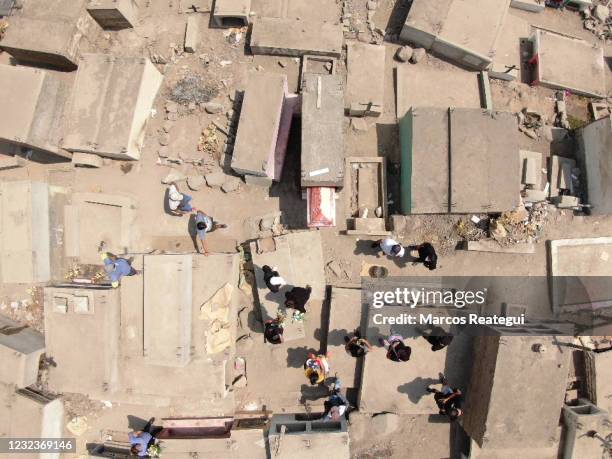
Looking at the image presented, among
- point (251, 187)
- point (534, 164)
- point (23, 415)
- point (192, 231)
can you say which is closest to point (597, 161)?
point (534, 164)

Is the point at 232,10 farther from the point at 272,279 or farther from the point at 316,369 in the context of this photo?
the point at 316,369

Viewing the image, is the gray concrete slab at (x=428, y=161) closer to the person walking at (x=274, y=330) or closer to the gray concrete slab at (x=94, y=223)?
the person walking at (x=274, y=330)

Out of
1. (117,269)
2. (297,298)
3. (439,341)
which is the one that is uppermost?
(117,269)

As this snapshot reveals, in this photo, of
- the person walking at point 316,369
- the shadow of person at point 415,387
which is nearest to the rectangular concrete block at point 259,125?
the person walking at point 316,369

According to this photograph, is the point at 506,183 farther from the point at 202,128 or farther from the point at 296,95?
the point at 202,128

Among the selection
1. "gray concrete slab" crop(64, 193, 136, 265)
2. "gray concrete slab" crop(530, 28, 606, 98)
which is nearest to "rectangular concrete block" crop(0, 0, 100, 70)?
"gray concrete slab" crop(64, 193, 136, 265)

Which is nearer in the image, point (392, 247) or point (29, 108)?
point (392, 247)
